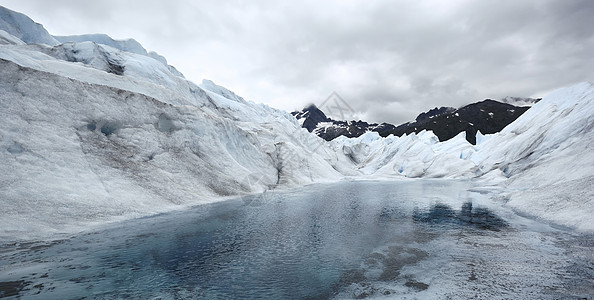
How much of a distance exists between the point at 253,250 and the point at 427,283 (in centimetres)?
743

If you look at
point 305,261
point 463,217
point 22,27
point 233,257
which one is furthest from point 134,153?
point 22,27

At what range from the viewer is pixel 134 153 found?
2527 cm

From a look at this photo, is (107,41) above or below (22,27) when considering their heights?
above

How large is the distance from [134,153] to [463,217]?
2756 cm

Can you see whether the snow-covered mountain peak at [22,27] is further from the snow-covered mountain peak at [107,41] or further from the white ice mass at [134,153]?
the white ice mass at [134,153]

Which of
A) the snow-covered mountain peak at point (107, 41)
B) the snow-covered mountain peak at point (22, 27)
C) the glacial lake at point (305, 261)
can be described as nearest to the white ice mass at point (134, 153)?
the glacial lake at point (305, 261)

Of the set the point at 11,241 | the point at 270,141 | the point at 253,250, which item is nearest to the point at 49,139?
the point at 11,241

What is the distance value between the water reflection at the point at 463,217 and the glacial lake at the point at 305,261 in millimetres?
273

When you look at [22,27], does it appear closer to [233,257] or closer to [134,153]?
[134,153]

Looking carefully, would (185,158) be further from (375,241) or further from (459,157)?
(459,157)

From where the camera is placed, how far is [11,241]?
41.5ft

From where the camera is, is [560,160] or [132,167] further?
[560,160]

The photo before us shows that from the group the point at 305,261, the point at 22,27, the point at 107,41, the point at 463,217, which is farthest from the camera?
the point at 107,41

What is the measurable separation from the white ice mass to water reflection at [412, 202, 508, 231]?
112 inches
